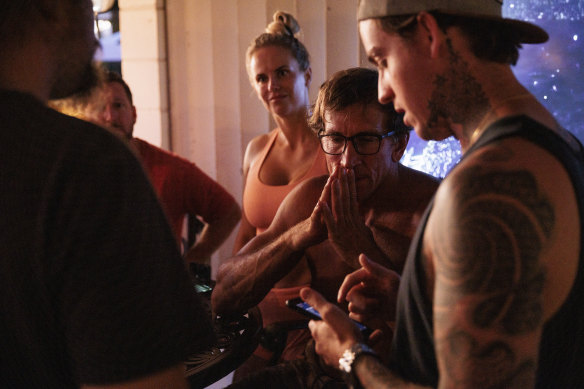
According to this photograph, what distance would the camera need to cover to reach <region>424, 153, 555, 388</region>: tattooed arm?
77 cm

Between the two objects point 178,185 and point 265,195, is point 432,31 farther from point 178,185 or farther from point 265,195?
point 178,185

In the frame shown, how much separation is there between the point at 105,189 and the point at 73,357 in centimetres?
23

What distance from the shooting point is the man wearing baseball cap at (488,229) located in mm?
772

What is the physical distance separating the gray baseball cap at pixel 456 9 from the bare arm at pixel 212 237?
6.54 ft

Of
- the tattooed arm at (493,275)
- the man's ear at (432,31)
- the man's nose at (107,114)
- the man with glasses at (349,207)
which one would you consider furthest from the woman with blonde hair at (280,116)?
the tattooed arm at (493,275)

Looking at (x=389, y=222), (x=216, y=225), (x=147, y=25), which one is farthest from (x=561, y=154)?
(x=147, y=25)

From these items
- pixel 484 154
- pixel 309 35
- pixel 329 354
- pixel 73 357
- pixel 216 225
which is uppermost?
pixel 309 35

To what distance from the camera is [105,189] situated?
0.67 metres

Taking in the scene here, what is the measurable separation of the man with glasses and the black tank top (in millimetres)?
730

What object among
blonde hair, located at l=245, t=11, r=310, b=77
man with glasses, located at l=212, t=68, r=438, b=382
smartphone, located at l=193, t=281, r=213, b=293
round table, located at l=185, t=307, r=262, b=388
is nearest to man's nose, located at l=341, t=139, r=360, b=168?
man with glasses, located at l=212, t=68, r=438, b=382

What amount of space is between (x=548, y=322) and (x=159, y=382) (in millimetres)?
571

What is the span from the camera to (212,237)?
2910 mm

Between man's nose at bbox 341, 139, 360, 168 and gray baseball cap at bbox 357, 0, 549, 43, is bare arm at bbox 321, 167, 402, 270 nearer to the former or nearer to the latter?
man's nose at bbox 341, 139, 360, 168

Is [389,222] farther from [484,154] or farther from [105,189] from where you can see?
[105,189]
